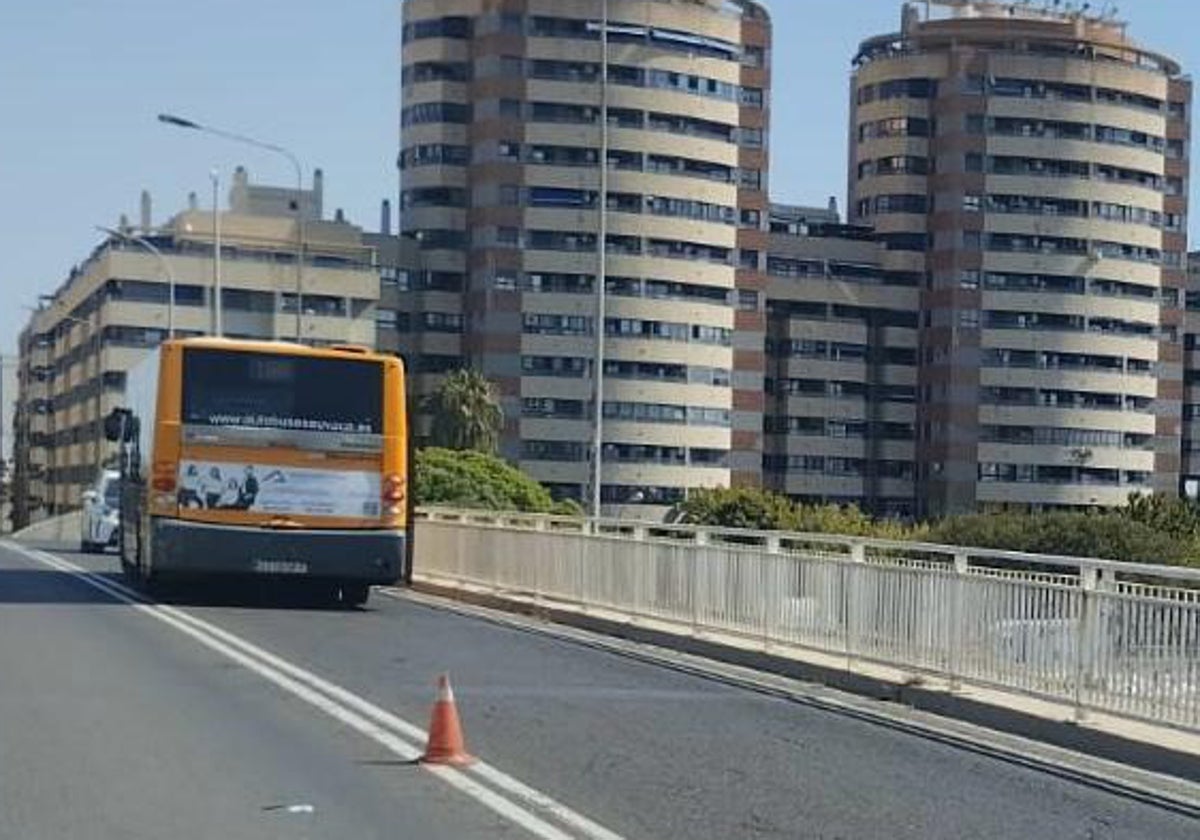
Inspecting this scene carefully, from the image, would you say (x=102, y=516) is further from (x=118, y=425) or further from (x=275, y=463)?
(x=275, y=463)

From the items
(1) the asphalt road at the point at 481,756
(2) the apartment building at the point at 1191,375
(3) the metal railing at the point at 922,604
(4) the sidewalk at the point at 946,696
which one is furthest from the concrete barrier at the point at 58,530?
(2) the apartment building at the point at 1191,375

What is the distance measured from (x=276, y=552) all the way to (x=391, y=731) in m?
11.1

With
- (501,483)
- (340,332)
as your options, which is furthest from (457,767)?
(340,332)

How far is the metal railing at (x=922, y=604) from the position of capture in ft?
39.9

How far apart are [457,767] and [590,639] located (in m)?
9.76

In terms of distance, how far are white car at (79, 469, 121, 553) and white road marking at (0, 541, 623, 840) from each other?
2129 centimetres

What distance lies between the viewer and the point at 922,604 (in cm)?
1509

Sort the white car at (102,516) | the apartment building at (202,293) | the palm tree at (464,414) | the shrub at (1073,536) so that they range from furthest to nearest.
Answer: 1. the apartment building at (202,293)
2. the palm tree at (464,414)
3. the white car at (102,516)
4. the shrub at (1073,536)


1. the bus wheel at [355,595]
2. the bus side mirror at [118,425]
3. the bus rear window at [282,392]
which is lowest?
the bus wheel at [355,595]

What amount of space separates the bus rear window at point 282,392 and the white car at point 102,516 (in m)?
20.1

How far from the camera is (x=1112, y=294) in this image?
4424 inches

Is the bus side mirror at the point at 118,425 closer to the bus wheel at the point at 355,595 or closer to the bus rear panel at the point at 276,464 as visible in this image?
the bus rear panel at the point at 276,464

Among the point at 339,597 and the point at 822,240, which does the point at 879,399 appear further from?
the point at 339,597

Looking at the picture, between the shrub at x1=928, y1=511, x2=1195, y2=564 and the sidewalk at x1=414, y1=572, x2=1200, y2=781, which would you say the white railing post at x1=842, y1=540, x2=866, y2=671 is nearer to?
the sidewalk at x1=414, y1=572, x2=1200, y2=781
